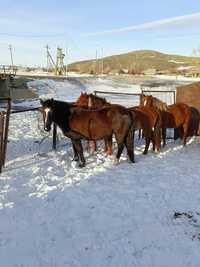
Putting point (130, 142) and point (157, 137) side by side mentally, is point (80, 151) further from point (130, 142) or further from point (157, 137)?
point (157, 137)

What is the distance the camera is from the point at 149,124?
9.41 m

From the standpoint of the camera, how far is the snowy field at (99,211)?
4.20m

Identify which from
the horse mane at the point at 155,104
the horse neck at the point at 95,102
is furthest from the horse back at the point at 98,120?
the horse mane at the point at 155,104

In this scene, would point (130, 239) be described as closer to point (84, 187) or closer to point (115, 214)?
point (115, 214)

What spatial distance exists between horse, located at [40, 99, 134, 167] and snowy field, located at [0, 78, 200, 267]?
24.5 inches

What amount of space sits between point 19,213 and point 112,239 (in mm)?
1513

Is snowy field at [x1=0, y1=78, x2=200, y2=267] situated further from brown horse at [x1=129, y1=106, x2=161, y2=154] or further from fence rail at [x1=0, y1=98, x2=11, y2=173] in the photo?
brown horse at [x1=129, y1=106, x2=161, y2=154]

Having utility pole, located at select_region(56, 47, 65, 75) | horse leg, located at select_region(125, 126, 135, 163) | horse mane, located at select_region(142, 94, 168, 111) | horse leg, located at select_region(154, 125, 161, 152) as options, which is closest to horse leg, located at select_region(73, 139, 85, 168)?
horse leg, located at select_region(125, 126, 135, 163)

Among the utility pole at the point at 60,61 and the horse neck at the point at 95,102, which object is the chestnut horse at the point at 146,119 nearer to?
the horse neck at the point at 95,102

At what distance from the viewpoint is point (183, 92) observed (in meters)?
11.2

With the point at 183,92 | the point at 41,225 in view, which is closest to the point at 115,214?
the point at 41,225

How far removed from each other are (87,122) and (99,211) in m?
2.79

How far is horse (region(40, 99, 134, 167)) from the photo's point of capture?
7699mm

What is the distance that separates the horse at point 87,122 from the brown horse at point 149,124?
1.22m
